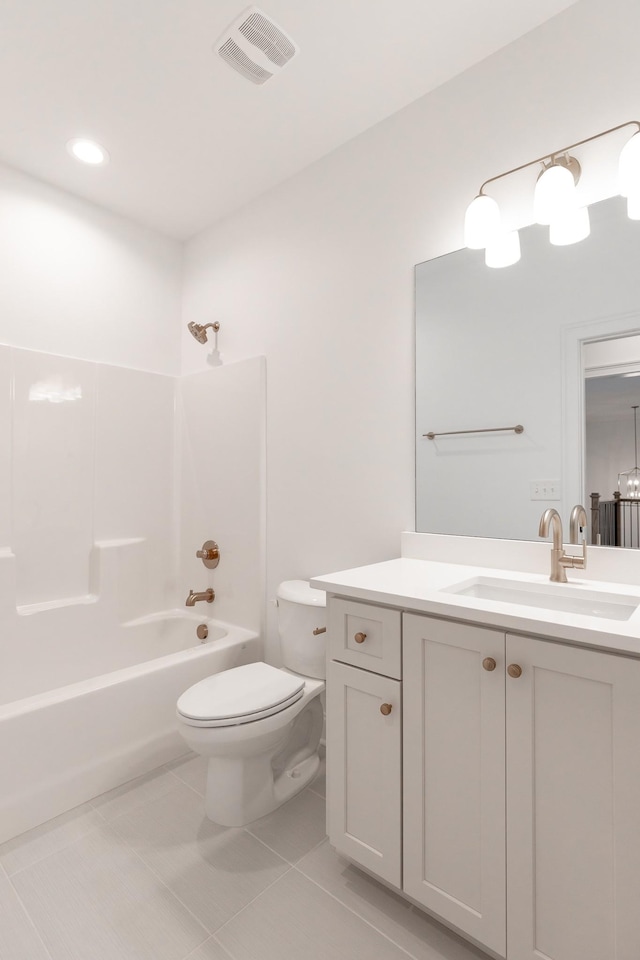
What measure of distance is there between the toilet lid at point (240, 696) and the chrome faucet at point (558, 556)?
0.95m

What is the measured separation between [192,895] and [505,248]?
2.17 metres

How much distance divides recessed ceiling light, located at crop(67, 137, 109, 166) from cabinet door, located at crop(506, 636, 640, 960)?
2.47 meters

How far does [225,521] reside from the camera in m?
2.60

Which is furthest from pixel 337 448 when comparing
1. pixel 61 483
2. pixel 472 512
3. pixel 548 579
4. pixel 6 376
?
pixel 6 376

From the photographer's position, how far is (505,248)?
161 centimetres

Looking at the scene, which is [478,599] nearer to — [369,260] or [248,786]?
[248,786]

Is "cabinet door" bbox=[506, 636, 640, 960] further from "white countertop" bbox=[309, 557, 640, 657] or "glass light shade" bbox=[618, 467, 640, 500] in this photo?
"glass light shade" bbox=[618, 467, 640, 500]

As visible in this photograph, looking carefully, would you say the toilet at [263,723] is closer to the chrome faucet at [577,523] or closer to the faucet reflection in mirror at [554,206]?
the chrome faucet at [577,523]

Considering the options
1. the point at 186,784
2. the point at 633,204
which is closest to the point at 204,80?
the point at 633,204

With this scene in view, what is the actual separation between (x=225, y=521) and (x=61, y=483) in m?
0.81

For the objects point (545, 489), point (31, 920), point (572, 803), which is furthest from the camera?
point (545, 489)

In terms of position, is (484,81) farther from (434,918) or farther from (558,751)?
(434,918)

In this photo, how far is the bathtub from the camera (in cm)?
A: 161

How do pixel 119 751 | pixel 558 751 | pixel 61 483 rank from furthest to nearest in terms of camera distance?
pixel 61 483 < pixel 119 751 < pixel 558 751
